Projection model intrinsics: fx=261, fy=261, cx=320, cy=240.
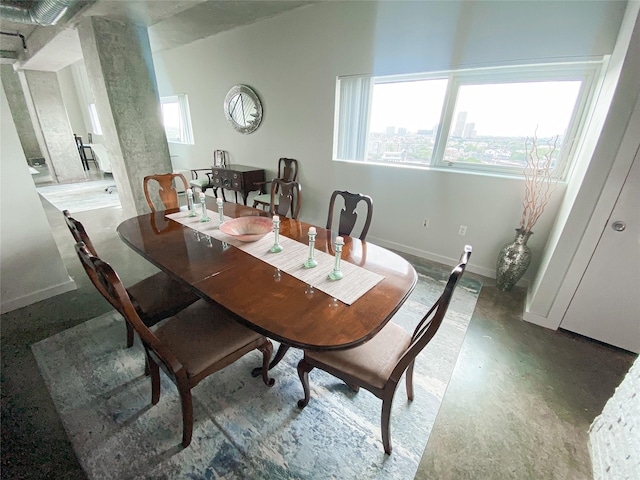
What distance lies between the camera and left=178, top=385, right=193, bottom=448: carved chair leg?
1.10 meters

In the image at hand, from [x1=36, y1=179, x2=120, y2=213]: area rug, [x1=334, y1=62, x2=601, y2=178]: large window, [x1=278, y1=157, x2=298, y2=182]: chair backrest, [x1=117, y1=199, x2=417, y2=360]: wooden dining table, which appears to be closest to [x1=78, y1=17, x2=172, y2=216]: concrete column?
[x1=278, y1=157, x2=298, y2=182]: chair backrest

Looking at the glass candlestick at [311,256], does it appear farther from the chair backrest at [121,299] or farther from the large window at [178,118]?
the large window at [178,118]

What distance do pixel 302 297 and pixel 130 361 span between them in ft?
4.27

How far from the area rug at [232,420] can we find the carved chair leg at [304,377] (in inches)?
1.5

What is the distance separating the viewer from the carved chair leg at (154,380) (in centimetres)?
127

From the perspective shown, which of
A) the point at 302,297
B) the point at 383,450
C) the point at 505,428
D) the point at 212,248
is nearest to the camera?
the point at 302,297

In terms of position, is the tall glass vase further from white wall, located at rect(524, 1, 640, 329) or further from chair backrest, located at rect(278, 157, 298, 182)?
chair backrest, located at rect(278, 157, 298, 182)

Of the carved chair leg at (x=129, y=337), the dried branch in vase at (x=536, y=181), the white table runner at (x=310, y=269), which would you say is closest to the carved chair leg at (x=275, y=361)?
the white table runner at (x=310, y=269)

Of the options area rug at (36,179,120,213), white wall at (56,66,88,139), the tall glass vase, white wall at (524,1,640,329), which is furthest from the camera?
white wall at (56,66,88,139)

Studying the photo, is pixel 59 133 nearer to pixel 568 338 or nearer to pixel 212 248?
pixel 212 248

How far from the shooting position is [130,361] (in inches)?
63.2

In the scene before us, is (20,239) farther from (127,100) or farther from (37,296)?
(127,100)

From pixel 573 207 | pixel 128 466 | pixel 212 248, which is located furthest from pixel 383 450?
pixel 573 207

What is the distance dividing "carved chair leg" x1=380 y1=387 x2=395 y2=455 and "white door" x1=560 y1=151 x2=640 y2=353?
1736 millimetres
